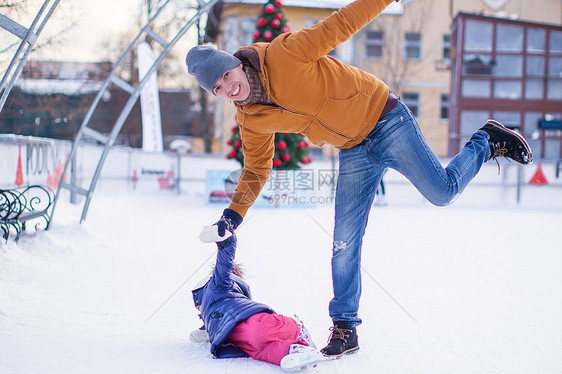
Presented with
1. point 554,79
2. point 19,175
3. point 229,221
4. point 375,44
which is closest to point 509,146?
point 229,221

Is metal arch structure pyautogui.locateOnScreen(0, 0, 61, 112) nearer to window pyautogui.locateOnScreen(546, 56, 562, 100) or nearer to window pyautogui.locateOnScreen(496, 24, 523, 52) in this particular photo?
window pyautogui.locateOnScreen(496, 24, 523, 52)

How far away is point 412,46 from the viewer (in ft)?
68.3

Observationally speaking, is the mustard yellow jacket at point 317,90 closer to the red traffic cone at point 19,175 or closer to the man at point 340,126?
the man at point 340,126

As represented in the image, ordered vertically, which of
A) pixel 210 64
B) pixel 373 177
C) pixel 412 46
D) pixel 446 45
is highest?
pixel 446 45

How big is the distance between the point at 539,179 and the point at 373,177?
9.78 m

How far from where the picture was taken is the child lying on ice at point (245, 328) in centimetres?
206

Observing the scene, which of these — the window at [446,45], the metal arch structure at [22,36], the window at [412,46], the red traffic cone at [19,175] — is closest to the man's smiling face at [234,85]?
the metal arch structure at [22,36]

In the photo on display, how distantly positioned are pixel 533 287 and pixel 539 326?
1.03 meters

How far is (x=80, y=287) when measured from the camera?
349 centimetres

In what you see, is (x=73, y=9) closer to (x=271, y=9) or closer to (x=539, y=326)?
(x=271, y=9)

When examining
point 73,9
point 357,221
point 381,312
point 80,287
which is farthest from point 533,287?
point 73,9

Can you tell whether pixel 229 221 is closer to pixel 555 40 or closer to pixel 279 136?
pixel 279 136

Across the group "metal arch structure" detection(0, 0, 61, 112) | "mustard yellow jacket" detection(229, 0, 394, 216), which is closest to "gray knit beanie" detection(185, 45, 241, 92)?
"mustard yellow jacket" detection(229, 0, 394, 216)

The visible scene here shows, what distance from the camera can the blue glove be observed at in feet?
7.30
